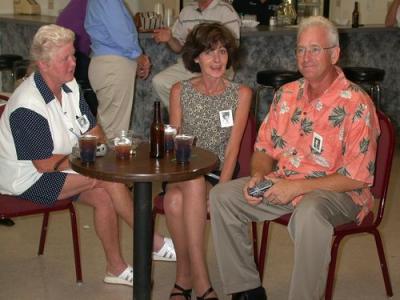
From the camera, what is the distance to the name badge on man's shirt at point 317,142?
286 centimetres

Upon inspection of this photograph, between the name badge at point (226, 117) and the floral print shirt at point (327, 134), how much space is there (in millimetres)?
197

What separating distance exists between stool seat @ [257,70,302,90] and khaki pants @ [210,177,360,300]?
7.77 ft

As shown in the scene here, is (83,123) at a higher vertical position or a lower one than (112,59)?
lower

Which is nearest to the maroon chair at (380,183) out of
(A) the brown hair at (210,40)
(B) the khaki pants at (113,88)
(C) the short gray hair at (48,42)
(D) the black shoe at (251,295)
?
(D) the black shoe at (251,295)

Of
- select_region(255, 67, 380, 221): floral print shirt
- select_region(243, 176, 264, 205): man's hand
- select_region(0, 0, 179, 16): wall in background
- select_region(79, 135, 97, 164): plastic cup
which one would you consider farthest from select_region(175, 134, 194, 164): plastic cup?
select_region(0, 0, 179, 16): wall in background

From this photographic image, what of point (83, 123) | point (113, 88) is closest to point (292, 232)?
point (83, 123)

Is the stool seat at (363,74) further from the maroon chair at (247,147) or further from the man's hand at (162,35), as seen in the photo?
the maroon chair at (247,147)

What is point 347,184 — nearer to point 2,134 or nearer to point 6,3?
point 2,134

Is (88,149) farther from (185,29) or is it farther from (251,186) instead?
(185,29)

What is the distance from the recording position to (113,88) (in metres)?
4.73

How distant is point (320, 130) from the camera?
288 cm

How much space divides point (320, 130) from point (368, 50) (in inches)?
145

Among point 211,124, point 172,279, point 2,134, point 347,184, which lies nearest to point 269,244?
point 172,279

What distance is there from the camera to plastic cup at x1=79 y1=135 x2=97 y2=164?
102 inches
